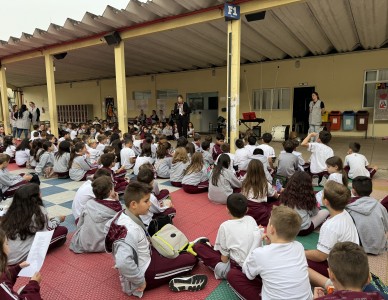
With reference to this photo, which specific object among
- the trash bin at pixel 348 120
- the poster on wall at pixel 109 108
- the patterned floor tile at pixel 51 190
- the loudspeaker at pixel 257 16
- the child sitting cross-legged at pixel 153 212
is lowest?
the patterned floor tile at pixel 51 190

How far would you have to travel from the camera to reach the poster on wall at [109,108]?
18953mm

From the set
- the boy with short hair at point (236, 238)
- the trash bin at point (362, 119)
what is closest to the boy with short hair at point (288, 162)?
the boy with short hair at point (236, 238)

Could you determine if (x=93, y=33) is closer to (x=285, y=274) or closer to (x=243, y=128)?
(x=243, y=128)

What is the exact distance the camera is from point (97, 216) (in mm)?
2852

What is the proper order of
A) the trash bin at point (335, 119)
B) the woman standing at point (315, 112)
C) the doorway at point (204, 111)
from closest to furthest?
the woman standing at point (315, 112) → the trash bin at point (335, 119) → the doorway at point (204, 111)

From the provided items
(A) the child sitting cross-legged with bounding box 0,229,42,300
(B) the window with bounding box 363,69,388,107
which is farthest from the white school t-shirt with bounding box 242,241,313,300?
(B) the window with bounding box 363,69,388,107

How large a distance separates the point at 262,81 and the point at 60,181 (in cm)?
1054

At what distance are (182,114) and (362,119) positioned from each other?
23.9 ft

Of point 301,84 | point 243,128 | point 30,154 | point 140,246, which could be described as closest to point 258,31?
point 301,84

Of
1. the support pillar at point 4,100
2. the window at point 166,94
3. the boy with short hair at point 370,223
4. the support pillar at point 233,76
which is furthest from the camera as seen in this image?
the window at point 166,94

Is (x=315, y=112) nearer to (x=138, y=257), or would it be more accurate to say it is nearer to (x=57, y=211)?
(x=57, y=211)

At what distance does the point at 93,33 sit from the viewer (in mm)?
8961

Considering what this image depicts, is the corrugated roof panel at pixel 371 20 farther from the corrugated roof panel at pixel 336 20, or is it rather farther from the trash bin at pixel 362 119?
the trash bin at pixel 362 119

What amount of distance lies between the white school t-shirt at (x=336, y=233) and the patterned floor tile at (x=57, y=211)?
136 inches
